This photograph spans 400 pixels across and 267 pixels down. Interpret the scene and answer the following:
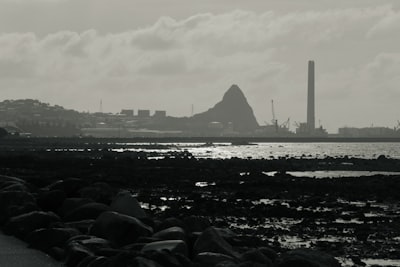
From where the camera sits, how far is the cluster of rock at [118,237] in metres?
12.4

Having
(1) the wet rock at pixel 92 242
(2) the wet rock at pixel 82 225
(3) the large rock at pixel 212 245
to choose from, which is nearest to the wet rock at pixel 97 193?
(2) the wet rock at pixel 82 225

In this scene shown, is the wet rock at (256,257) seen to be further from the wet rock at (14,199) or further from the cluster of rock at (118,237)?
the wet rock at (14,199)

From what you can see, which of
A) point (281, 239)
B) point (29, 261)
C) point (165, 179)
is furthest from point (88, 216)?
point (165, 179)

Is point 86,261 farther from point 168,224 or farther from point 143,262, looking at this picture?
point 168,224

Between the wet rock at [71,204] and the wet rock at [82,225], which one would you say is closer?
the wet rock at [82,225]

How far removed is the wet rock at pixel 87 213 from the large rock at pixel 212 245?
394 centimetres

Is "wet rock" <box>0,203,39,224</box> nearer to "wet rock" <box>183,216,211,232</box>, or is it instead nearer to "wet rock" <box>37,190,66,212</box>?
"wet rock" <box>37,190,66,212</box>

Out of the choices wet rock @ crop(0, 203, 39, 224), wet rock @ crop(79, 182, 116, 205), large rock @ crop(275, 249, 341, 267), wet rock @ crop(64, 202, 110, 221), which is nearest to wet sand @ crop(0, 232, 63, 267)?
wet rock @ crop(0, 203, 39, 224)

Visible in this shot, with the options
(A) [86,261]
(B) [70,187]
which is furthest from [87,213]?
(A) [86,261]

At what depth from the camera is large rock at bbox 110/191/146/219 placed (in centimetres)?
1730

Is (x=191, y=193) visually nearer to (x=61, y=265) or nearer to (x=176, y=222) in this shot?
(x=176, y=222)

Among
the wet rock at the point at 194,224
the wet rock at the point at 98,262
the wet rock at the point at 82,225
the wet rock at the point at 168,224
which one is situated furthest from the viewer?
the wet rock at the point at 194,224

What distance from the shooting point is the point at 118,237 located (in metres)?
15.0

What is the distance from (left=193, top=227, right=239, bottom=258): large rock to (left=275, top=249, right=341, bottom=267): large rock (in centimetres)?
170
